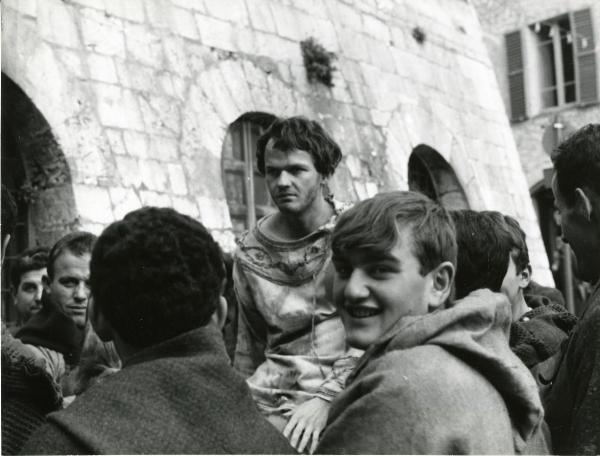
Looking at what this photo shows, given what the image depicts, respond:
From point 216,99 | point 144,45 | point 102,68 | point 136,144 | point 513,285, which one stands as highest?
point 144,45

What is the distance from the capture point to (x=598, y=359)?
77.4 inches

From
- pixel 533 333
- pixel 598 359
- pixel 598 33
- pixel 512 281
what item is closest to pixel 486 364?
pixel 598 359

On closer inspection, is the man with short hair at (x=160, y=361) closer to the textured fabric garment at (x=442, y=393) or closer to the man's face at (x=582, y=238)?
the textured fabric garment at (x=442, y=393)

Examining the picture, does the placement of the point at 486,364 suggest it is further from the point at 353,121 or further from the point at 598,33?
the point at 598,33

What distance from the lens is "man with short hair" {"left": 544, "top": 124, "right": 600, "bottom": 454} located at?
6.43ft

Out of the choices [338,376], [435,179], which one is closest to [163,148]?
[338,376]

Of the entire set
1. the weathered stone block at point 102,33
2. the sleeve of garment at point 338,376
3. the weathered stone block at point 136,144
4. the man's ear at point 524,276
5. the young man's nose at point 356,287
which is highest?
the weathered stone block at point 102,33

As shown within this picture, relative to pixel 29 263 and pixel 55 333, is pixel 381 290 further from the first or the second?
pixel 29 263

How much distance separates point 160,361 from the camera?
1770 mm

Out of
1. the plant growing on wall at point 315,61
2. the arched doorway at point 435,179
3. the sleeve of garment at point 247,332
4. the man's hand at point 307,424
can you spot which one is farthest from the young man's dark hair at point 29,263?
the arched doorway at point 435,179

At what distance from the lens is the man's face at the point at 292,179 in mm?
3301

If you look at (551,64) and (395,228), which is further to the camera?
(551,64)

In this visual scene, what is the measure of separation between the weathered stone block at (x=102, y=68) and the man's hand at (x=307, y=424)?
371 cm

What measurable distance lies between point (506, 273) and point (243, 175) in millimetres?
4403
